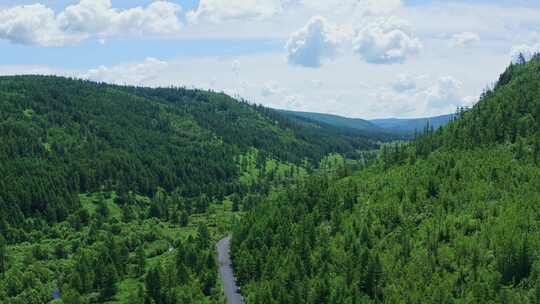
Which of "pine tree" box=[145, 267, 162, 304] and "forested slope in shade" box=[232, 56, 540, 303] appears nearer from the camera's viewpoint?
"forested slope in shade" box=[232, 56, 540, 303]

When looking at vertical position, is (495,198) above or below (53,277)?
above

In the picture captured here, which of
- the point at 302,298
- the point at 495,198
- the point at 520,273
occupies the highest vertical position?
the point at 495,198

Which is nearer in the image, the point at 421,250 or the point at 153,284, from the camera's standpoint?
→ the point at 421,250

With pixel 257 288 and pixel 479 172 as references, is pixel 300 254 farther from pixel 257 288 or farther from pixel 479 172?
pixel 479 172

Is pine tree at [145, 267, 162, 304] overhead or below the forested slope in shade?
below

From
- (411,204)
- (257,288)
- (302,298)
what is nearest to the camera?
(302,298)

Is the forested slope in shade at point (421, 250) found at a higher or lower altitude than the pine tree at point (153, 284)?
higher

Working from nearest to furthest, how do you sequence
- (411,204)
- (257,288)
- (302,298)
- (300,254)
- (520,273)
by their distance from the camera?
(520,273) < (302,298) < (257,288) < (300,254) < (411,204)

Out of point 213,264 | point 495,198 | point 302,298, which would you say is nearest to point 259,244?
point 213,264

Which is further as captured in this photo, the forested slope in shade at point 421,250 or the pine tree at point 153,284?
the pine tree at point 153,284

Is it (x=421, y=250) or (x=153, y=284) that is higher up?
(x=421, y=250)

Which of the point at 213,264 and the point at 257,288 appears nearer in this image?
the point at 257,288
